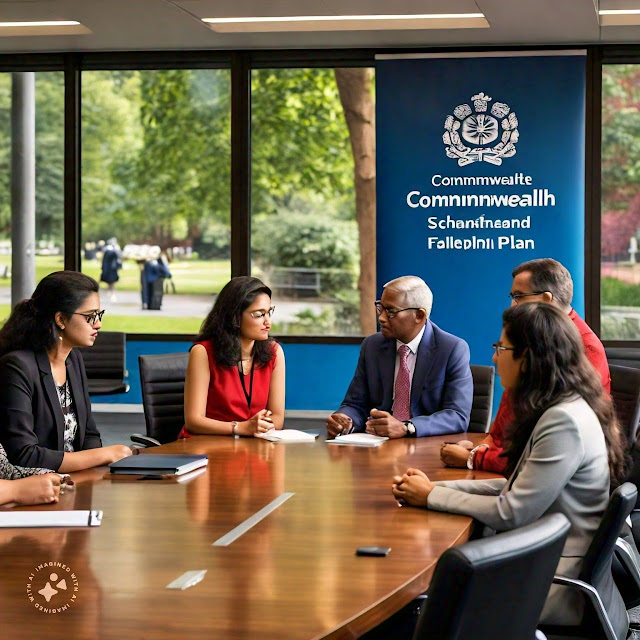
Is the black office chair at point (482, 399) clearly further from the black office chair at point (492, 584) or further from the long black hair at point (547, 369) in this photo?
the black office chair at point (492, 584)

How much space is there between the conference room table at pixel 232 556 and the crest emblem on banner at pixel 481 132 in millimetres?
5080

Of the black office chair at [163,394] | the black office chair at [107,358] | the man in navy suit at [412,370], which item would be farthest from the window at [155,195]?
the man in navy suit at [412,370]

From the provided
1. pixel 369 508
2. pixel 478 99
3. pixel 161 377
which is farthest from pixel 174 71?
pixel 369 508

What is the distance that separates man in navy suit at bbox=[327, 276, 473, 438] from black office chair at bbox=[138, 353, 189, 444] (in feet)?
3.47

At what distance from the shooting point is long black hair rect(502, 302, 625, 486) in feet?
9.94

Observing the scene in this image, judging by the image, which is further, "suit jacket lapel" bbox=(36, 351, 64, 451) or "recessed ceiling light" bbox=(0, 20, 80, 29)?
"recessed ceiling light" bbox=(0, 20, 80, 29)

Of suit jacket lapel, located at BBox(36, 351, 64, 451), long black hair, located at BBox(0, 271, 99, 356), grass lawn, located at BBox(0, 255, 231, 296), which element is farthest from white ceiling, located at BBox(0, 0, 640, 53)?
suit jacket lapel, located at BBox(36, 351, 64, 451)

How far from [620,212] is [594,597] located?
21.1 feet

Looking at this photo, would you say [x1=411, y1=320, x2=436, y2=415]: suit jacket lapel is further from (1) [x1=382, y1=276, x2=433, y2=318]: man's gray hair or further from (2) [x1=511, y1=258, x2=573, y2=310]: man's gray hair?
(2) [x1=511, y1=258, x2=573, y2=310]: man's gray hair

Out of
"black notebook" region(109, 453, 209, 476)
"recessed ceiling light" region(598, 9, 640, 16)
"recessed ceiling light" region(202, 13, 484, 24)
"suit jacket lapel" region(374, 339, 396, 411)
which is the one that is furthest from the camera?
"recessed ceiling light" region(202, 13, 484, 24)

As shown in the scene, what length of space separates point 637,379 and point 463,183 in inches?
159

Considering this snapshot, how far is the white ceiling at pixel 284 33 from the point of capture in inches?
281

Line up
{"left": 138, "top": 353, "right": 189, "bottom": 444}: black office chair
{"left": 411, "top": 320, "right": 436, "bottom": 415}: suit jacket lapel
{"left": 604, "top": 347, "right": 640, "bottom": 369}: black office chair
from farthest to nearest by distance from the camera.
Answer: {"left": 604, "top": 347, "right": 640, "bottom": 369}: black office chair, {"left": 138, "top": 353, "right": 189, "bottom": 444}: black office chair, {"left": 411, "top": 320, "right": 436, "bottom": 415}: suit jacket lapel

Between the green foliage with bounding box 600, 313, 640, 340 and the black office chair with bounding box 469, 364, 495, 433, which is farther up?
the green foliage with bounding box 600, 313, 640, 340
